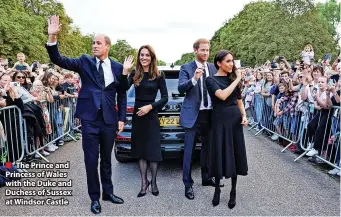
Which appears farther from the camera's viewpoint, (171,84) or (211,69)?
(171,84)

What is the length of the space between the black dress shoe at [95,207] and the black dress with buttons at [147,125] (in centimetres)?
94

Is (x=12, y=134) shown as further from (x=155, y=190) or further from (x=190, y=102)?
(x=190, y=102)

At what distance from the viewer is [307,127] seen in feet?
25.1

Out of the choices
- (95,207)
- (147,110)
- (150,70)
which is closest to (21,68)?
(150,70)

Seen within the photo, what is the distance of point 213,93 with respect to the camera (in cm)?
504

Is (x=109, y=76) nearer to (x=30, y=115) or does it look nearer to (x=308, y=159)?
(x=30, y=115)

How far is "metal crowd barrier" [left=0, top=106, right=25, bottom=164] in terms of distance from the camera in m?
6.68

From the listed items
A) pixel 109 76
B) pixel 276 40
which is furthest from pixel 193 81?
pixel 276 40

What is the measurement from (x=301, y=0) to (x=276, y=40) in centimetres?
899

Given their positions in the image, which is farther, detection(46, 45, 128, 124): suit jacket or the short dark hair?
the short dark hair

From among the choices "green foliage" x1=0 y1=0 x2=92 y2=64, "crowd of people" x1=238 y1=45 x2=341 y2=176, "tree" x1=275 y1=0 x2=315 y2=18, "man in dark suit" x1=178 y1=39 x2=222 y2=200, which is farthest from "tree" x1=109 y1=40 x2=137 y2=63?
→ "man in dark suit" x1=178 y1=39 x2=222 y2=200

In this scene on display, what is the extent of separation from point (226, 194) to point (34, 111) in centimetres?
428

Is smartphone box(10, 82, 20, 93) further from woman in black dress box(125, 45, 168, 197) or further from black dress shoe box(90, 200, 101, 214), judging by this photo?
black dress shoe box(90, 200, 101, 214)

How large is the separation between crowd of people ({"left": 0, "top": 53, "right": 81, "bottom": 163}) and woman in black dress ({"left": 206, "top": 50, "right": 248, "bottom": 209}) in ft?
11.6
